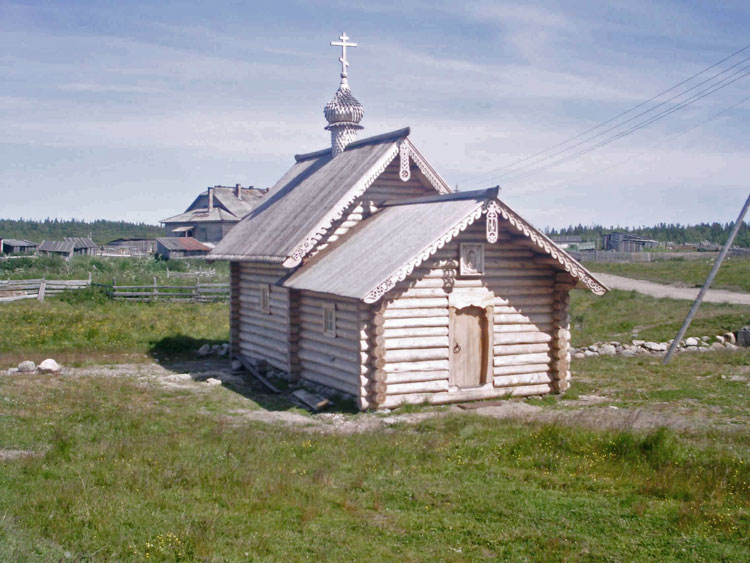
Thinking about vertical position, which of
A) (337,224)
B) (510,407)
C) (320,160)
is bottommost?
(510,407)

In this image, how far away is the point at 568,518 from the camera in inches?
344

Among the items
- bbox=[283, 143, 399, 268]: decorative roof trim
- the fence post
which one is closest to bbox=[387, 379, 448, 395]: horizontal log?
bbox=[283, 143, 399, 268]: decorative roof trim

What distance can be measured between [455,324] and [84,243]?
7716 centimetres

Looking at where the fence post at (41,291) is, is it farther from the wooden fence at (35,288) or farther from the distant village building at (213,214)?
the distant village building at (213,214)

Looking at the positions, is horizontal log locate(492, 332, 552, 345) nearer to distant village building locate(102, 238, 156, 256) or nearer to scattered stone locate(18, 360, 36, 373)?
scattered stone locate(18, 360, 36, 373)

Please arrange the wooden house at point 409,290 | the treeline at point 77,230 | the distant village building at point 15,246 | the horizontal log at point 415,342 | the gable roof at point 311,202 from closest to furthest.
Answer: the wooden house at point 409,290
the horizontal log at point 415,342
the gable roof at point 311,202
the distant village building at point 15,246
the treeline at point 77,230

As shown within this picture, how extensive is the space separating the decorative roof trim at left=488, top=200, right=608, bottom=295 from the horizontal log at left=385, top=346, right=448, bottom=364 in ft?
10.5

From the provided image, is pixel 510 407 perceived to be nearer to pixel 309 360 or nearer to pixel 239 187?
pixel 309 360

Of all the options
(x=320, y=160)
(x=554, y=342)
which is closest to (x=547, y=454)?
(x=554, y=342)

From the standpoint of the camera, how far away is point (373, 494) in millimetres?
9695

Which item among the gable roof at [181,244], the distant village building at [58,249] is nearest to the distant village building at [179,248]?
the gable roof at [181,244]

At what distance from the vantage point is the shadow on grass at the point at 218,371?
17.5 meters

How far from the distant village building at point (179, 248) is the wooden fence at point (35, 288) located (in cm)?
3501

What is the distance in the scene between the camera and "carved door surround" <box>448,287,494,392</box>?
656 inches
